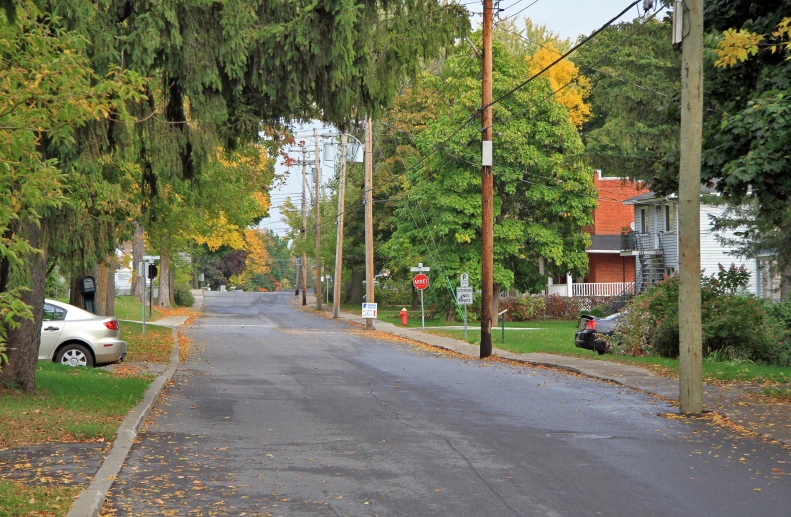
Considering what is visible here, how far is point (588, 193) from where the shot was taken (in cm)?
4538

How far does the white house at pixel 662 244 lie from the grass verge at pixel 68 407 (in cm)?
3578

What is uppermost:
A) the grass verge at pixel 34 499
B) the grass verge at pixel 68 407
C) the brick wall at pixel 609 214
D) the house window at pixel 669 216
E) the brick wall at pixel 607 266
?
the brick wall at pixel 609 214

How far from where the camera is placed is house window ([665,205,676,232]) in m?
49.9

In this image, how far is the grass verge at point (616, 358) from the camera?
19000 mm

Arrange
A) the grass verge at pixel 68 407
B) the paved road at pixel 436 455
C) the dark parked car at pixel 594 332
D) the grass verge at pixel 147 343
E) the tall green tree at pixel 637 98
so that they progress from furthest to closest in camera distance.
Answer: the tall green tree at pixel 637 98
the dark parked car at pixel 594 332
the grass verge at pixel 147 343
the grass verge at pixel 68 407
the paved road at pixel 436 455

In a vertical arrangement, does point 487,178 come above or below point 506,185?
below

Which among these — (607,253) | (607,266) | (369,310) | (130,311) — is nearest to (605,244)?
(607,253)

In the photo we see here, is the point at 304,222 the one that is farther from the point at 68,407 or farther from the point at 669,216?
A: the point at 68,407

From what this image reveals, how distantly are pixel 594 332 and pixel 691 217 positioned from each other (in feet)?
45.3

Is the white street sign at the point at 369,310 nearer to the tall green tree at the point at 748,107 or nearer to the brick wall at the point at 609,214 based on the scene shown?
the brick wall at the point at 609,214

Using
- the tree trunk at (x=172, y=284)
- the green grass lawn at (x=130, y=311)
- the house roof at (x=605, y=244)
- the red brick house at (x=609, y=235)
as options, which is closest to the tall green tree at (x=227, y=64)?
the green grass lawn at (x=130, y=311)

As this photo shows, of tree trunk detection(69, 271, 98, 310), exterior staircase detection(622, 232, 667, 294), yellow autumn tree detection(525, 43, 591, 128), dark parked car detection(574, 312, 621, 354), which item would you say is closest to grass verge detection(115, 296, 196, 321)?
tree trunk detection(69, 271, 98, 310)

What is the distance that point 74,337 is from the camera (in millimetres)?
20578

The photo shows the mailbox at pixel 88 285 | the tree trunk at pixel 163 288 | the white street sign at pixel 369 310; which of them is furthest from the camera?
the tree trunk at pixel 163 288
